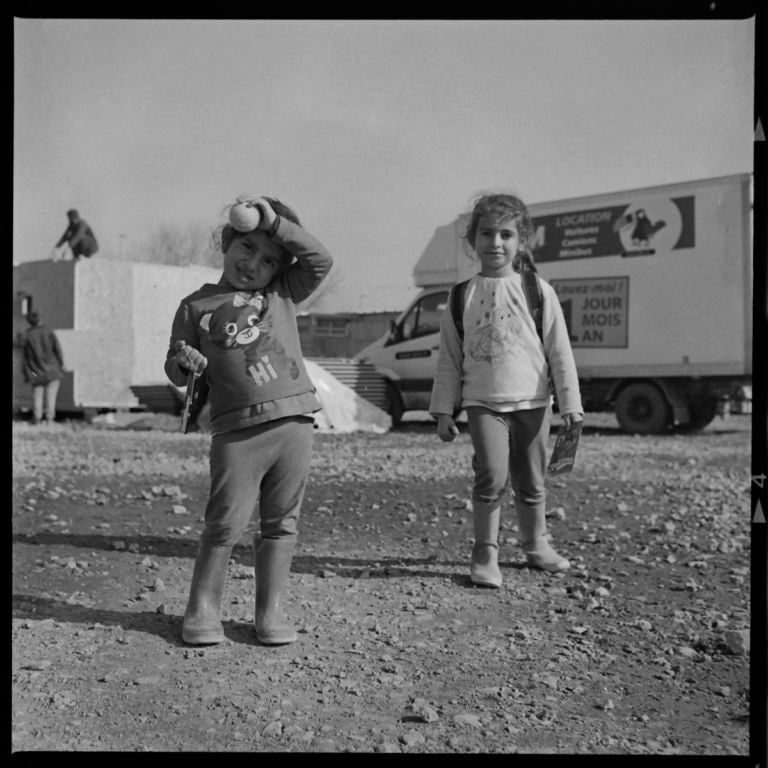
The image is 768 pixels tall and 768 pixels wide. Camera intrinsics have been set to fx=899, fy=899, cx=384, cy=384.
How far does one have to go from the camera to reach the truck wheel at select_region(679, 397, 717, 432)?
36.8 feet

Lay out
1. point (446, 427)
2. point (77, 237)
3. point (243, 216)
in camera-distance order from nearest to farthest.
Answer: point (243, 216) → point (77, 237) → point (446, 427)

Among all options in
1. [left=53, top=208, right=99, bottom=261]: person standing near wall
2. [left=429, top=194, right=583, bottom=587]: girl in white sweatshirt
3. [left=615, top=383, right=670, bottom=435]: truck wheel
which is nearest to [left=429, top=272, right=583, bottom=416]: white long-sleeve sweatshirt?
[left=429, top=194, right=583, bottom=587]: girl in white sweatshirt

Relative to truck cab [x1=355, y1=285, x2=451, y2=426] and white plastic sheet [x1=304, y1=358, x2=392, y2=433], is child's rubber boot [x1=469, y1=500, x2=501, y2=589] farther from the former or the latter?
truck cab [x1=355, y1=285, x2=451, y2=426]

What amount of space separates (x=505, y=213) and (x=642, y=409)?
864 cm

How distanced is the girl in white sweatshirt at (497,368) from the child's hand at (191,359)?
3.79 ft

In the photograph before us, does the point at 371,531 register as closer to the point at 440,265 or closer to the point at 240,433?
the point at 440,265

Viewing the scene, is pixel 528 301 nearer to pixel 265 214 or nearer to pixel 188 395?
pixel 265 214

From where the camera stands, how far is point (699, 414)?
11.4 metres

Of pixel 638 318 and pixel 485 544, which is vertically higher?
pixel 638 318

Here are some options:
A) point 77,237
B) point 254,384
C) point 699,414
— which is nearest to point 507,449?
point 254,384

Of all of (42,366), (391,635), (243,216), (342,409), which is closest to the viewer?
(243,216)

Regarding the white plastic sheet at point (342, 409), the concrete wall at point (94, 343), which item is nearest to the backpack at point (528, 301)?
the concrete wall at point (94, 343)

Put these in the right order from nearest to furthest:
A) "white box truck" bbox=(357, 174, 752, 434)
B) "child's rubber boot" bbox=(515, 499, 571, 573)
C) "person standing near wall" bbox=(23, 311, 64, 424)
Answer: "child's rubber boot" bbox=(515, 499, 571, 573), "person standing near wall" bbox=(23, 311, 64, 424), "white box truck" bbox=(357, 174, 752, 434)

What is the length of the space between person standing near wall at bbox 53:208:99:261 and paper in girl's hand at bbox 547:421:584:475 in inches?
70.4
